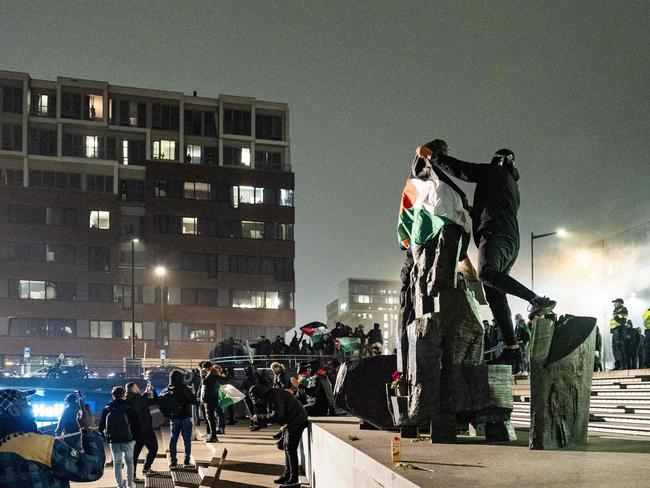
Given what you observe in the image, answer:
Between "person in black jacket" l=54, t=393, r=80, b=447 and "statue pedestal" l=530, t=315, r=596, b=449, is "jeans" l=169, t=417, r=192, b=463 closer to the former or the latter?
"person in black jacket" l=54, t=393, r=80, b=447

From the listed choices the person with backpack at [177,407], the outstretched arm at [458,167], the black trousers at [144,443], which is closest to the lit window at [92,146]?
the person with backpack at [177,407]

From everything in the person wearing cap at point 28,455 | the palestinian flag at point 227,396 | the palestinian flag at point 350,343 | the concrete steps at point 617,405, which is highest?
the person wearing cap at point 28,455

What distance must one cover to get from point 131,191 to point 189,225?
6765 mm

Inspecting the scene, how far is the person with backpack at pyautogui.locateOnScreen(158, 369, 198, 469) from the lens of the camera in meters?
14.7

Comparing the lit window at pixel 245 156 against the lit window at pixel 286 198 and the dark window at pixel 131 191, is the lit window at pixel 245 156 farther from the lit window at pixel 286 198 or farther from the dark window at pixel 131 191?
the dark window at pixel 131 191

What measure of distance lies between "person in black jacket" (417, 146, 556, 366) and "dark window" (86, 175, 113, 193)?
69.5 metres

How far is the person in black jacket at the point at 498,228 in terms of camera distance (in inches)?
277

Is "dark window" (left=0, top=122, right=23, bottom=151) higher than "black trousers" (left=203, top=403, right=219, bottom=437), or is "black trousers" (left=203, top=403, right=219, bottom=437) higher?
"dark window" (left=0, top=122, right=23, bottom=151)

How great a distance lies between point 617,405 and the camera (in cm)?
1048

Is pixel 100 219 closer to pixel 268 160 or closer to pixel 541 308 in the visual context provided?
pixel 268 160

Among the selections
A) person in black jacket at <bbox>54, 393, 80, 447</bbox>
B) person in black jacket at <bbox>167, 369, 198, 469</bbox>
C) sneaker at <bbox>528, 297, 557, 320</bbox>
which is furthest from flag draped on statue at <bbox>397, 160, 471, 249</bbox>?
person in black jacket at <bbox>167, 369, 198, 469</bbox>

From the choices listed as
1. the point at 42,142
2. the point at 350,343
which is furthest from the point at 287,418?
the point at 42,142

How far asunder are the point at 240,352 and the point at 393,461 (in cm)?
3374

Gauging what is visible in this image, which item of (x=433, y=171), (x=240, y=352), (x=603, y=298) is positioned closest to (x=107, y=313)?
(x=240, y=352)
